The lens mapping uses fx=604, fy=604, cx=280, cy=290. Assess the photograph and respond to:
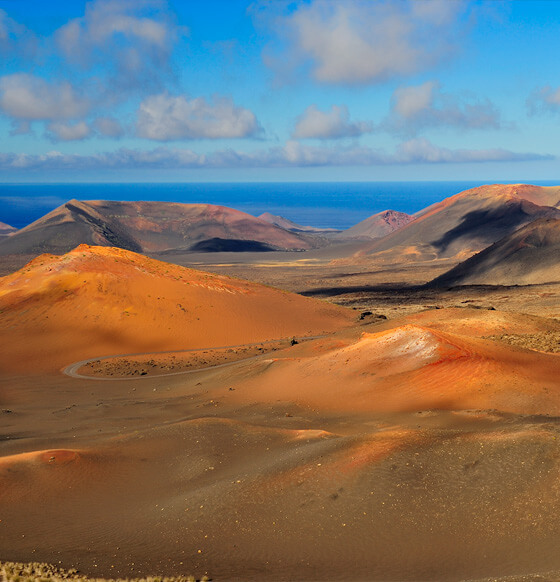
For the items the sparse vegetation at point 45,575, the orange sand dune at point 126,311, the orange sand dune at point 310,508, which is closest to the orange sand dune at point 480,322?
the orange sand dune at point 126,311

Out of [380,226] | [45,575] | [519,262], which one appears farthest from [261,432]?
[380,226]

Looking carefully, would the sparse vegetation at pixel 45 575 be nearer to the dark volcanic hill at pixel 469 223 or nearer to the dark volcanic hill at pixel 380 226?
the dark volcanic hill at pixel 469 223

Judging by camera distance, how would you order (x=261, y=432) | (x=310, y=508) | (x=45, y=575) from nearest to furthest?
(x=45, y=575), (x=310, y=508), (x=261, y=432)

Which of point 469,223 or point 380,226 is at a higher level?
point 380,226

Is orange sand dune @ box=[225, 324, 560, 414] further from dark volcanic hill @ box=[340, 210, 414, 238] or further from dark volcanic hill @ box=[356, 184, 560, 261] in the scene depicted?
dark volcanic hill @ box=[340, 210, 414, 238]

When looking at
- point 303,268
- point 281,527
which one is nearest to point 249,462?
point 281,527

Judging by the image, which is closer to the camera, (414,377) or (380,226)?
(414,377)

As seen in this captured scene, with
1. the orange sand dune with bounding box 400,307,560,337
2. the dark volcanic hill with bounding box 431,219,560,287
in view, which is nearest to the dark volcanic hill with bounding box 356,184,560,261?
the dark volcanic hill with bounding box 431,219,560,287

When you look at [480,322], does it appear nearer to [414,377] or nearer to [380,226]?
[414,377]
